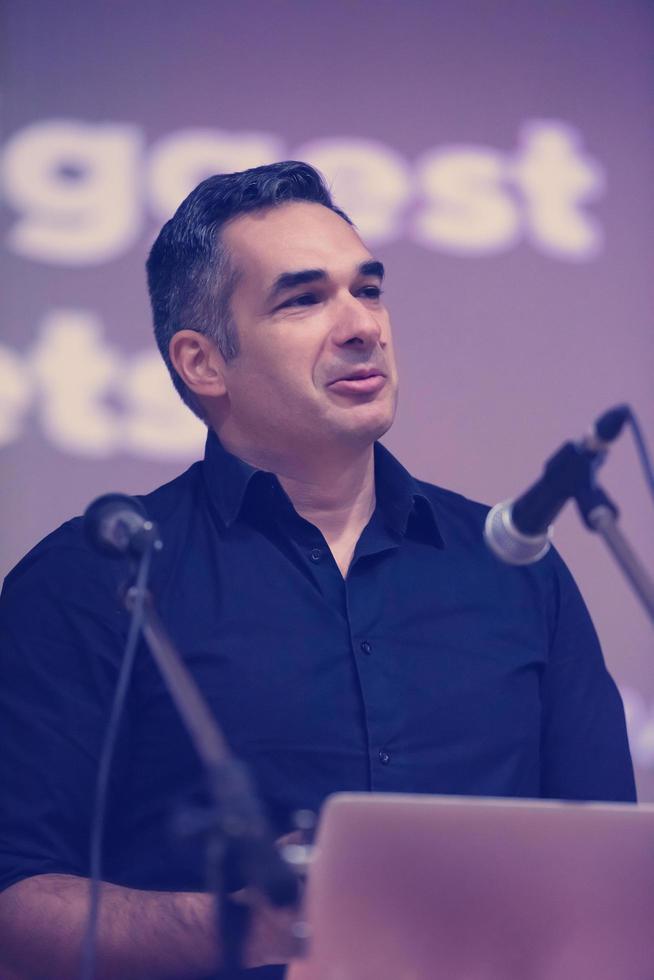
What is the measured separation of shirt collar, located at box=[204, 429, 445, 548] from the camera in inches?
80.0

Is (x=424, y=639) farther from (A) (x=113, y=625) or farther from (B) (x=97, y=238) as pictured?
(B) (x=97, y=238)

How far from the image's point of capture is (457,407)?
2703mm

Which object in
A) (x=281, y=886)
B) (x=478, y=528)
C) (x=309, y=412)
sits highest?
(x=309, y=412)

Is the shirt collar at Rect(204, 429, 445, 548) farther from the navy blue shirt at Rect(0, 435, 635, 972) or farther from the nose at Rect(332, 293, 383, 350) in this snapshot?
the nose at Rect(332, 293, 383, 350)

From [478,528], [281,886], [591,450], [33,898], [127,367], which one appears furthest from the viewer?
[127,367]

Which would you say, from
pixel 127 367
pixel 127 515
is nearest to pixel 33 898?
pixel 127 515

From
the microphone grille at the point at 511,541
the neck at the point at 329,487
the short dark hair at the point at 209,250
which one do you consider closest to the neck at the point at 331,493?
the neck at the point at 329,487

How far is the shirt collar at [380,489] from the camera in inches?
80.0

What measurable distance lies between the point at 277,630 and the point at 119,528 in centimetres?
58

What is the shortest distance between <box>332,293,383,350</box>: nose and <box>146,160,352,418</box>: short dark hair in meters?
0.19

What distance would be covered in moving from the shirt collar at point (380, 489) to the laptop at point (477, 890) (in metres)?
0.84

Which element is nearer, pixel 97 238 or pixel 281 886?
pixel 281 886

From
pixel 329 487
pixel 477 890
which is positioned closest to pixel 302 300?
pixel 329 487

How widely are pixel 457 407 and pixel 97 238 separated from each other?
790 millimetres
